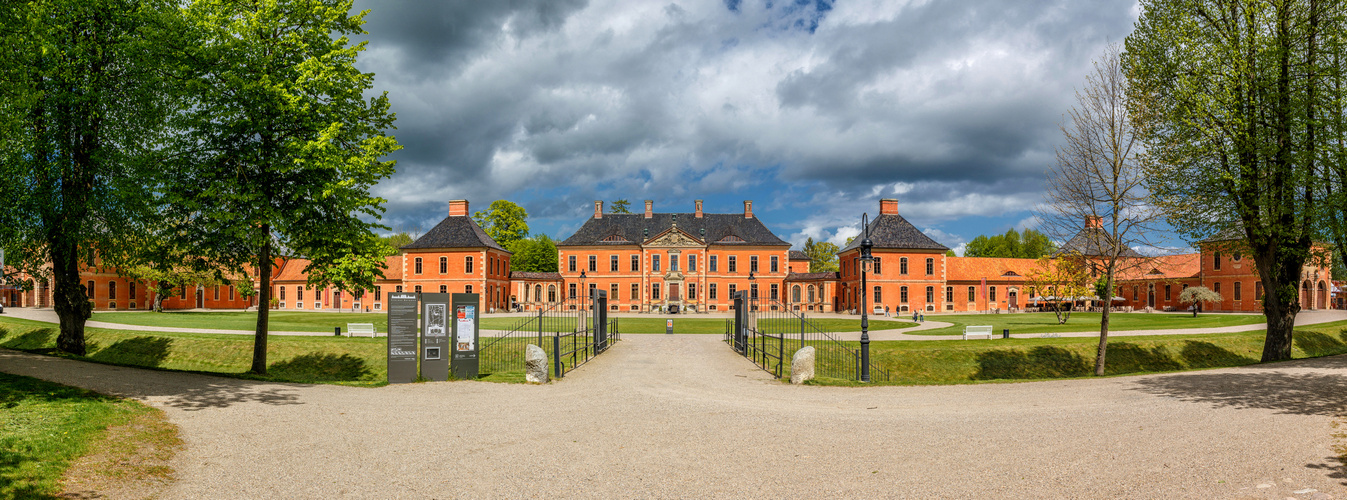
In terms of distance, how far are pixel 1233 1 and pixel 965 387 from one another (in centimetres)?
1254

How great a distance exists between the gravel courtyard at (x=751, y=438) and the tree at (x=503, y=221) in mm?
56392

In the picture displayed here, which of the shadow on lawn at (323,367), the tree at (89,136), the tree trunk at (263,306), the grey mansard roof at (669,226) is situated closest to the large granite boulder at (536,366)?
the tree trunk at (263,306)

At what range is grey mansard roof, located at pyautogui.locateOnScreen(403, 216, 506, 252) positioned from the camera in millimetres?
55719

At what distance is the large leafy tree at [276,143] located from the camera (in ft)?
45.8

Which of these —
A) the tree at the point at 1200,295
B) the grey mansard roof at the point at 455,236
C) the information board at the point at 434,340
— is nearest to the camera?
the information board at the point at 434,340

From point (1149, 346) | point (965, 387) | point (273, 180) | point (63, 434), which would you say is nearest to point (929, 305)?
point (1149, 346)

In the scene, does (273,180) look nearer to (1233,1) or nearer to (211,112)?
(211,112)

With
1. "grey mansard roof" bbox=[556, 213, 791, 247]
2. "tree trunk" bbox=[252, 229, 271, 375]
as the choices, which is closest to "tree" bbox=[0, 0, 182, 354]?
"tree trunk" bbox=[252, 229, 271, 375]

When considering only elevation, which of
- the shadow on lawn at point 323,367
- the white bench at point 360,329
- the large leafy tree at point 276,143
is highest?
the large leafy tree at point 276,143

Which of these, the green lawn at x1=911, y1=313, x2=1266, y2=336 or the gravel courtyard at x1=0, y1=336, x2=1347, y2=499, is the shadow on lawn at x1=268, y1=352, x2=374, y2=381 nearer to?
the gravel courtyard at x1=0, y1=336, x2=1347, y2=499

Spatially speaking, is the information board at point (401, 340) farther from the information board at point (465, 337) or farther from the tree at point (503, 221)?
the tree at point (503, 221)

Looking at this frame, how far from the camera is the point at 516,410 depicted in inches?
412

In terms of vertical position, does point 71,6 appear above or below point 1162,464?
above

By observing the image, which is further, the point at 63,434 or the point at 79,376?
the point at 79,376
